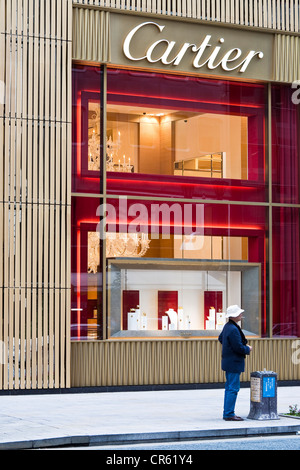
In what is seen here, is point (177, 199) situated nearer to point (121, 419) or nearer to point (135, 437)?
point (121, 419)

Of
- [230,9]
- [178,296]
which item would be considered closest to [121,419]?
[178,296]

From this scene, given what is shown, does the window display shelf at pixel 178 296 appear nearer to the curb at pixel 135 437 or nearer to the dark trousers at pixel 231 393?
Result: the dark trousers at pixel 231 393

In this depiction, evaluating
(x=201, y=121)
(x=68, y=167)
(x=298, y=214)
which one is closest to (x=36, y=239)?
(x=68, y=167)

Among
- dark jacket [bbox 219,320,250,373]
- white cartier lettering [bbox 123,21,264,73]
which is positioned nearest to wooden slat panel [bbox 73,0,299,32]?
white cartier lettering [bbox 123,21,264,73]

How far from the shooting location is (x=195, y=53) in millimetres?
19781

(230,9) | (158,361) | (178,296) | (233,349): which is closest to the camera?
(233,349)

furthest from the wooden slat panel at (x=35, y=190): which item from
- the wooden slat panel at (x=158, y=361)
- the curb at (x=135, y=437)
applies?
the curb at (x=135, y=437)

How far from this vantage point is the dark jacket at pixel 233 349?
46.6ft

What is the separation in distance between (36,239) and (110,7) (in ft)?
16.7

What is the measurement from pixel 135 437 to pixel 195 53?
33.1ft

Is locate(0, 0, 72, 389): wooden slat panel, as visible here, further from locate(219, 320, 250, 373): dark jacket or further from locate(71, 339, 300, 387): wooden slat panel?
locate(219, 320, 250, 373): dark jacket

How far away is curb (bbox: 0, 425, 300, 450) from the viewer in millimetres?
11773

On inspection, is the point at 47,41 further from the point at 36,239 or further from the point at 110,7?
the point at 36,239

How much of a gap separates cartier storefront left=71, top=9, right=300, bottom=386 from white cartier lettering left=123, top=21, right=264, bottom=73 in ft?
0.09
